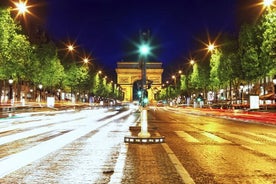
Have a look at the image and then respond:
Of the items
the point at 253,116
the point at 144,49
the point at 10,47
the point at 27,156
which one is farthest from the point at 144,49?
the point at 10,47

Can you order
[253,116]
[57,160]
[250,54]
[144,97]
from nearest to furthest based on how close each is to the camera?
[57,160], [144,97], [253,116], [250,54]

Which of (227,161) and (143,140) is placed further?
(143,140)

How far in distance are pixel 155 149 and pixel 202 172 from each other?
13.9 feet

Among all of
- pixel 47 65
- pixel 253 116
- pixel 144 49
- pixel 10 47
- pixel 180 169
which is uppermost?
pixel 47 65

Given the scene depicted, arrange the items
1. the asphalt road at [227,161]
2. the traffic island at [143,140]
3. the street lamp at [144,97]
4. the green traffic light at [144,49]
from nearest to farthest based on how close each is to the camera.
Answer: the asphalt road at [227,161] < the traffic island at [143,140] < the street lamp at [144,97] < the green traffic light at [144,49]

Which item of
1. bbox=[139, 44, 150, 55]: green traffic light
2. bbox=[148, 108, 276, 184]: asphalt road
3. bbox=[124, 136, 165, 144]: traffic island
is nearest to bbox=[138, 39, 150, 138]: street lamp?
bbox=[139, 44, 150, 55]: green traffic light

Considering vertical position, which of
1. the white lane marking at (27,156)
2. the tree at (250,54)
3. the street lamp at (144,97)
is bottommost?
the white lane marking at (27,156)

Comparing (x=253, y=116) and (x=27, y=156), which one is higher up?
(x=253, y=116)

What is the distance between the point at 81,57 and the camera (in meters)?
105

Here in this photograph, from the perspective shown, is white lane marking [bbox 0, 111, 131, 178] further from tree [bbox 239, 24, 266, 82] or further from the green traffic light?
tree [bbox 239, 24, 266, 82]

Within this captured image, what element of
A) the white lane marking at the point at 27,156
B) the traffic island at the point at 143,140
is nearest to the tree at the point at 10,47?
the white lane marking at the point at 27,156

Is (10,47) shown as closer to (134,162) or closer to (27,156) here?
(27,156)

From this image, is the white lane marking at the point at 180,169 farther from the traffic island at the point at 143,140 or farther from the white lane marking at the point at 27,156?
the white lane marking at the point at 27,156

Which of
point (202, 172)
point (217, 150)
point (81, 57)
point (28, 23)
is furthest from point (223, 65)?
point (202, 172)
